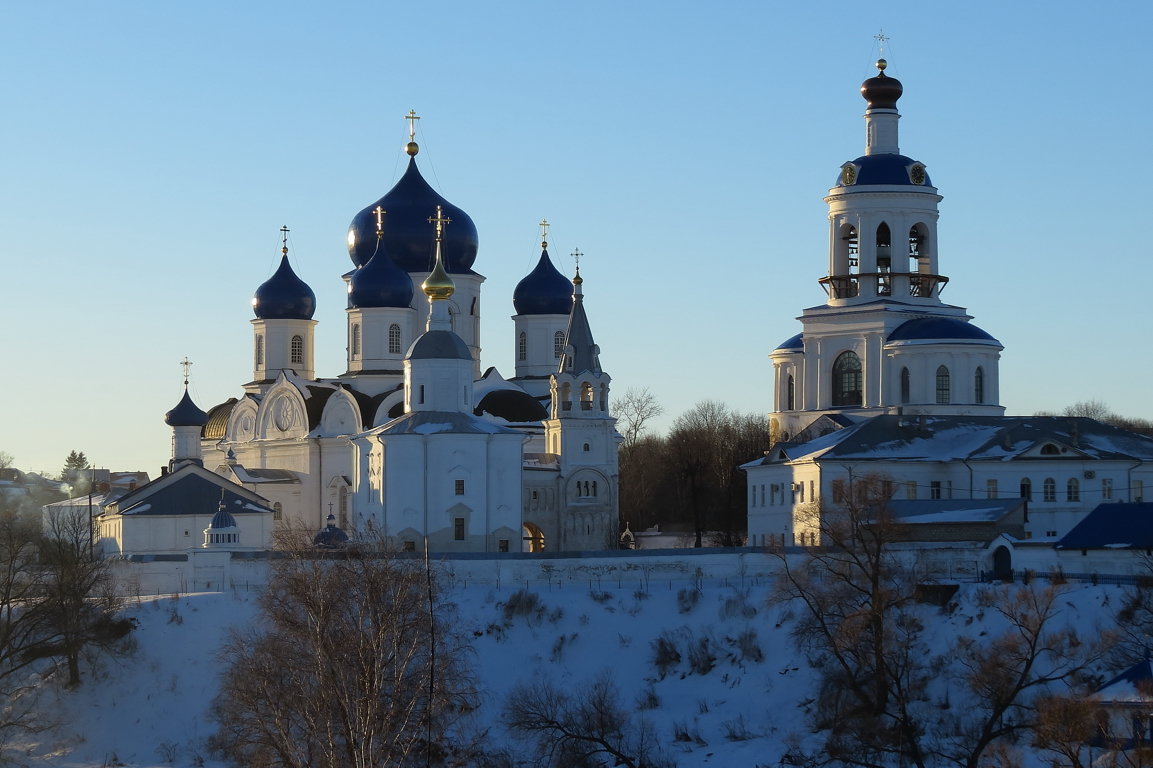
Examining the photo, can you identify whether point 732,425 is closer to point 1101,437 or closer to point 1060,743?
point 1101,437

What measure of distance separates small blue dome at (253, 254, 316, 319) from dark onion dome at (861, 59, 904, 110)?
14.2 meters

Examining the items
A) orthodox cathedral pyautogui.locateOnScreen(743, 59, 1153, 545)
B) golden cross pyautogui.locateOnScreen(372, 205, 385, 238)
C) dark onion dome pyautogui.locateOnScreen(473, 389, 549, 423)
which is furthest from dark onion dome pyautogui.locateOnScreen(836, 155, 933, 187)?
golden cross pyautogui.locateOnScreen(372, 205, 385, 238)

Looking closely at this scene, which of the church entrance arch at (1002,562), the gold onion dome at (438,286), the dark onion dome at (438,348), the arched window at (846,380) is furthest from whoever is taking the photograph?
the arched window at (846,380)

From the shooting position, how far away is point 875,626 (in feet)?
106

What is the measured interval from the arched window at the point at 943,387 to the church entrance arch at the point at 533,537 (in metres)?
8.61

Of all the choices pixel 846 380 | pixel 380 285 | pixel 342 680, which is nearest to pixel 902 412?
pixel 846 380

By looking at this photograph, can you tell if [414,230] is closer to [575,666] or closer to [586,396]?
[586,396]

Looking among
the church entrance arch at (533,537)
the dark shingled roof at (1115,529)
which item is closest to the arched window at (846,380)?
the church entrance arch at (533,537)

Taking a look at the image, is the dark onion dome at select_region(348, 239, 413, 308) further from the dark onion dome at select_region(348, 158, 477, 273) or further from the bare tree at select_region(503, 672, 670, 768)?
the bare tree at select_region(503, 672, 670, 768)

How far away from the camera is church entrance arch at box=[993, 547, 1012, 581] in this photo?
37.0m

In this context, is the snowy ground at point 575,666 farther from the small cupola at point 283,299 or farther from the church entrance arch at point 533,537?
the small cupola at point 283,299

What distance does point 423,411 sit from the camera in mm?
42406

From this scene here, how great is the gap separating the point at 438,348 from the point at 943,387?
34.7ft

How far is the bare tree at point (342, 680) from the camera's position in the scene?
25.4 m
